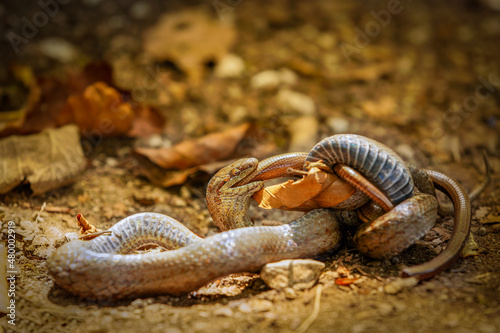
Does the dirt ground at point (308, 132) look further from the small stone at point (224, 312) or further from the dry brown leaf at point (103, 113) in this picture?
the dry brown leaf at point (103, 113)

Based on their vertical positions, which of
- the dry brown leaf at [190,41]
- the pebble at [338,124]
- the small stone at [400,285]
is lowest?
the small stone at [400,285]

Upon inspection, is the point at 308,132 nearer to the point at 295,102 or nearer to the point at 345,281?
the point at 295,102

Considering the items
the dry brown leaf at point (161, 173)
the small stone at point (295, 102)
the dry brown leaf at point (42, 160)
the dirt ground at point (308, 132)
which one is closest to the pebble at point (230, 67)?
the dirt ground at point (308, 132)

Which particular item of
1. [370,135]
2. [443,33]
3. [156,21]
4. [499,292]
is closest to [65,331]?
[499,292]

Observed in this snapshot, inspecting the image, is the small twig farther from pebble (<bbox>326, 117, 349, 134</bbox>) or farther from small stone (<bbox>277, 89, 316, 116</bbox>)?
small stone (<bbox>277, 89, 316, 116</bbox>)

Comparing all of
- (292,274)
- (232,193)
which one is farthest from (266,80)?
(292,274)

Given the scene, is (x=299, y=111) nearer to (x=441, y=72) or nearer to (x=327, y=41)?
(x=327, y=41)

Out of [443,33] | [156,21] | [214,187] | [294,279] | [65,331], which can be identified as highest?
[443,33]
